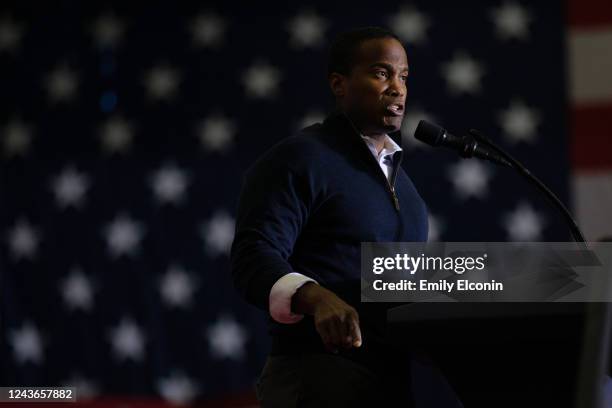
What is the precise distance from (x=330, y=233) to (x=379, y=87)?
258mm

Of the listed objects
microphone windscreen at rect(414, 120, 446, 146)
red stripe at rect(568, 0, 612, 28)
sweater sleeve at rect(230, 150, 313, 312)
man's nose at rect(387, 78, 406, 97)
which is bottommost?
sweater sleeve at rect(230, 150, 313, 312)

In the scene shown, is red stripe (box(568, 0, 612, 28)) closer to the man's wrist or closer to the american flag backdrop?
the american flag backdrop

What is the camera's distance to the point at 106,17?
8.63 ft

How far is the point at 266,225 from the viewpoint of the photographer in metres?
1.00

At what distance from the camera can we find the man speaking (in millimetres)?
992

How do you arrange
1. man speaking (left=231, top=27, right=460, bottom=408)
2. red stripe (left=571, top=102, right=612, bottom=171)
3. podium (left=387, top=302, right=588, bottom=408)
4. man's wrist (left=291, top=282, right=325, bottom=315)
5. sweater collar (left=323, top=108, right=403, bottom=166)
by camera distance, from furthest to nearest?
red stripe (left=571, top=102, right=612, bottom=171), sweater collar (left=323, top=108, right=403, bottom=166), man speaking (left=231, top=27, right=460, bottom=408), man's wrist (left=291, top=282, right=325, bottom=315), podium (left=387, top=302, right=588, bottom=408)

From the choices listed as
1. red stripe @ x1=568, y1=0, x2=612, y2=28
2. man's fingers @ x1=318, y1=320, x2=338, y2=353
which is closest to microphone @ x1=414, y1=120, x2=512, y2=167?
man's fingers @ x1=318, y1=320, x2=338, y2=353

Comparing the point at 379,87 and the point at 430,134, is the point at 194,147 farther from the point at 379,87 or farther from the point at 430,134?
the point at 430,134

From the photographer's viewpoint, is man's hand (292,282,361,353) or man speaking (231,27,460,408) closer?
man's hand (292,282,361,353)

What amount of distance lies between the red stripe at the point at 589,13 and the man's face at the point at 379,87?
4.35 ft

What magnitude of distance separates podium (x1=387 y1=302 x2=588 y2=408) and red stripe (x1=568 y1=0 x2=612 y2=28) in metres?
1.74

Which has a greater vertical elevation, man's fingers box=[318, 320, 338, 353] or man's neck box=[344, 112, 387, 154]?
man's neck box=[344, 112, 387, 154]

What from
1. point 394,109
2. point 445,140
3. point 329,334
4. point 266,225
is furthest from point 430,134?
point 329,334

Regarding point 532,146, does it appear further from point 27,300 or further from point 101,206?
point 27,300
